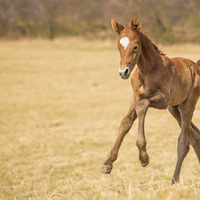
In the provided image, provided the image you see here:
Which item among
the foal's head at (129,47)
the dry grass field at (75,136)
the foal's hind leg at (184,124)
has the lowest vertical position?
the dry grass field at (75,136)

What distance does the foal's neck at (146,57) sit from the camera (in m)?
4.09

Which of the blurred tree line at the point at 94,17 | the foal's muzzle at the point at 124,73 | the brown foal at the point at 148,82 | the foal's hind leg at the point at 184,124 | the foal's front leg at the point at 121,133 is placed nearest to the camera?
the foal's muzzle at the point at 124,73

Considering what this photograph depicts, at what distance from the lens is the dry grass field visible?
216 inches

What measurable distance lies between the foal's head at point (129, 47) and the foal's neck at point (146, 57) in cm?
18

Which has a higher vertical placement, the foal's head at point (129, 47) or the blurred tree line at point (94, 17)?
the foal's head at point (129, 47)

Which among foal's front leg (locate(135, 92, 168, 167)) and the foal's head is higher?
the foal's head

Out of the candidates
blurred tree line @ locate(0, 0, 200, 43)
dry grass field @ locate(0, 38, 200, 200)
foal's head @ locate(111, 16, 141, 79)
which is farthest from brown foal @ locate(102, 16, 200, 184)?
blurred tree line @ locate(0, 0, 200, 43)

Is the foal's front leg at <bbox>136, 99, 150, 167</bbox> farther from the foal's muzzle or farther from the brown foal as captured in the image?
the foal's muzzle

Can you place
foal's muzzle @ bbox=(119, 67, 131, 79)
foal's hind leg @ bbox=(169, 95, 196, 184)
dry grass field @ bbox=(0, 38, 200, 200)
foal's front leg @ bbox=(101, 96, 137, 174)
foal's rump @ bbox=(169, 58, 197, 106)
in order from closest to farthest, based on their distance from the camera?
foal's muzzle @ bbox=(119, 67, 131, 79) → foal's front leg @ bbox=(101, 96, 137, 174) → foal's rump @ bbox=(169, 58, 197, 106) → foal's hind leg @ bbox=(169, 95, 196, 184) → dry grass field @ bbox=(0, 38, 200, 200)

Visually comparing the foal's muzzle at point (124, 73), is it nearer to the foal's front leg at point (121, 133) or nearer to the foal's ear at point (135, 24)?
the foal's ear at point (135, 24)

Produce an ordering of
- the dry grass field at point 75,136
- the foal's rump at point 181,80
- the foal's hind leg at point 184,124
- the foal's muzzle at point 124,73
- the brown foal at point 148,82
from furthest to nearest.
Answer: the dry grass field at point 75,136 → the foal's hind leg at point 184,124 → the foal's rump at point 181,80 → the brown foal at point 148,82 → the foal's muzzle at point 124,73

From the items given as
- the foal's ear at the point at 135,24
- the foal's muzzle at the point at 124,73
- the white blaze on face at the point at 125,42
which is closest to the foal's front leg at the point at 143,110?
the foal's muzzle at the point at 124,73

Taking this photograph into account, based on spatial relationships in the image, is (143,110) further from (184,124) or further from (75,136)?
(75,136)

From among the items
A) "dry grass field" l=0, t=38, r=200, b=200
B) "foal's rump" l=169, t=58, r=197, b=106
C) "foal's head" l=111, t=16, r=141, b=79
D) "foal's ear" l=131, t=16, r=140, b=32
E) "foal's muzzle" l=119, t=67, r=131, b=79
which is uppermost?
"foal's ear" l=131, t=16, r=140, b=32
